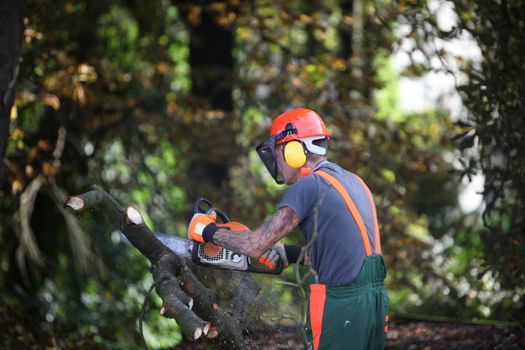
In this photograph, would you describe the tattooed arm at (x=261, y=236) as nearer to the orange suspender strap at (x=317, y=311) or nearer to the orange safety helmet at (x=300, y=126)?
the orange suspender strap at (x=317, y=311)

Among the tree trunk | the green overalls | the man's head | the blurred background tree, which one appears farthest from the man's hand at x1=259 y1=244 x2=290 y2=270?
the blurred background tree

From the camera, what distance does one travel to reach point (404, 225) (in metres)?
10.3

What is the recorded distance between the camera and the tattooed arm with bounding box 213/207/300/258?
4160mm

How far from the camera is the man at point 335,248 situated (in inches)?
164

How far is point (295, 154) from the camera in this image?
4.45 meters

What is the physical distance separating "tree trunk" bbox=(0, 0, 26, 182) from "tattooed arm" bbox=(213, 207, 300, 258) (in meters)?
2.45

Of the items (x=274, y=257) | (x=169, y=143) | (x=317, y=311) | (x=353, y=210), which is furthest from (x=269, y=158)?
(x=169, y=143)

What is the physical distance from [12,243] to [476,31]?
6.05 m

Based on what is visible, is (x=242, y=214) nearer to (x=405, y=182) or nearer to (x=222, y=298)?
(x=405, y=182)

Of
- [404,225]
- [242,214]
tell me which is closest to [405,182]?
[404,225]

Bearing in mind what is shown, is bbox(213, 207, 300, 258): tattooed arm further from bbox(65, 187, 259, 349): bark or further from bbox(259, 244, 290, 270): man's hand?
bbox(259, 244, 290, 270): man's hand

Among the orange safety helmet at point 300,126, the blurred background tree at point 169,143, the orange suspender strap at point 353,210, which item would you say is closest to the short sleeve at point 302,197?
the orange suspender strap at point 353,210

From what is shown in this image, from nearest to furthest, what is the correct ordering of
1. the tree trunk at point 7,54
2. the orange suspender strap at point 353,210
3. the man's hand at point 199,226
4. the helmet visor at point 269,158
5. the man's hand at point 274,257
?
the orange suspender strap at point 353,210
the man's hand at point 199,226
the helmet visor at point 269,158
the man's hand at point 274,257
the tree trunk at point 7,54

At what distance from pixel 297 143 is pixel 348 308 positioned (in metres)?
0.98
